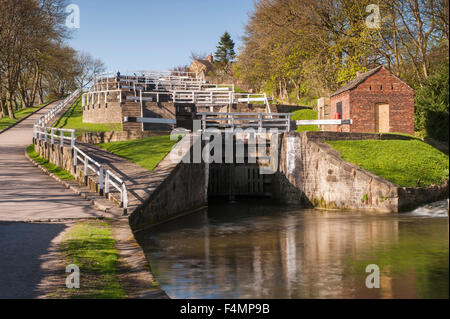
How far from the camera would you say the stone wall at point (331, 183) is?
18.7m

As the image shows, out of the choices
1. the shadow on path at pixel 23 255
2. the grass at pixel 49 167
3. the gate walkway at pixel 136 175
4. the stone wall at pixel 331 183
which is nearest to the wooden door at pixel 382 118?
the stone wall at pixel 331 183

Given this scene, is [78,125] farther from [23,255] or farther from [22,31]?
[23,255]

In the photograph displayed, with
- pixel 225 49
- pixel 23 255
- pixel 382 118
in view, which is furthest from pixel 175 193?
pixel 225 49

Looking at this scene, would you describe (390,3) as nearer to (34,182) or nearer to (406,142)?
(406,142)

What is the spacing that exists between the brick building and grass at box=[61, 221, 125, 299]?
21760mm

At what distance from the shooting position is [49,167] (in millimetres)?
23766

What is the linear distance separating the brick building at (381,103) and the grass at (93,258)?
2176 centimetres

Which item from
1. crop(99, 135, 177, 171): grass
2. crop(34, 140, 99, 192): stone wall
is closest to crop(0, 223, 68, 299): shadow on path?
crop(34, 140, 99, 192): stone wall

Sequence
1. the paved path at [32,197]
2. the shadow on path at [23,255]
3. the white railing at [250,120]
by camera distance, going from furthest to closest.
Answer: the white railing at [250,120] < the paved path at [32,197] < the shadow on path at [23,255]

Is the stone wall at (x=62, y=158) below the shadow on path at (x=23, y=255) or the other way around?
the other way around

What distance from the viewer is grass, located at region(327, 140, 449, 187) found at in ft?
64.4

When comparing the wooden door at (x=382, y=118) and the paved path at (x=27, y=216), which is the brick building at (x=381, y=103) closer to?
the wooden door at (x=382, y=118)

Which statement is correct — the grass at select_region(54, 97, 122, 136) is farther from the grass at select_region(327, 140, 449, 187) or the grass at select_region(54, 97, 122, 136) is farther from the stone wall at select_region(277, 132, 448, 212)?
the grass at select_region(327, 140, 449, 187)

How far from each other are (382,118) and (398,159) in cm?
1049
